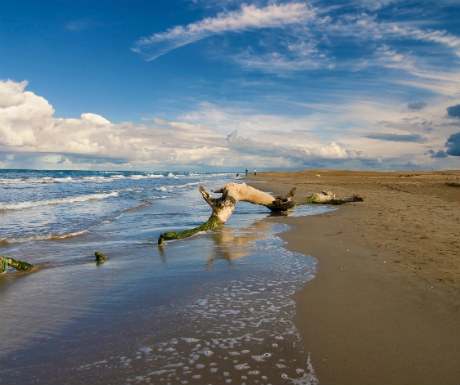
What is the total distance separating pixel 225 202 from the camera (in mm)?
11883

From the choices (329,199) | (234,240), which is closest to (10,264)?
(234,240)

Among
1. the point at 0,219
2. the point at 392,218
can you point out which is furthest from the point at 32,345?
the point at 0,219

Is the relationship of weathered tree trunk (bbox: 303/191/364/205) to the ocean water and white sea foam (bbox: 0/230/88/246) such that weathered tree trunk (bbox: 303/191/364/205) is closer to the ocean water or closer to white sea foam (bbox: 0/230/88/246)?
the ocean water

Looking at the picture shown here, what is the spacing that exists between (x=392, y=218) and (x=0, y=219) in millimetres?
15981

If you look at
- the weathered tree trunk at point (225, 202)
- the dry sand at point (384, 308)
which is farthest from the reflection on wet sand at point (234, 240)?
the dry sand at point (384, 308)

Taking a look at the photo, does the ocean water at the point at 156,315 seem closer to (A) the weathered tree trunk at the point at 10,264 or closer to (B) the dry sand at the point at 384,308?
(A) the weathered tree trunk at the point at 10,264

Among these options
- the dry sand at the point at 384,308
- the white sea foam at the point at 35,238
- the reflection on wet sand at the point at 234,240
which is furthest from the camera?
the white sea foam at the point at 35,238

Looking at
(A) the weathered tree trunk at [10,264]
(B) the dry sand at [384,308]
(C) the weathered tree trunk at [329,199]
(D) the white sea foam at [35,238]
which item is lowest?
(D) the white sea foam at [35,238]

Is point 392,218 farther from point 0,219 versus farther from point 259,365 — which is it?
point 0,219

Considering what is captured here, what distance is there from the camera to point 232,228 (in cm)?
1137

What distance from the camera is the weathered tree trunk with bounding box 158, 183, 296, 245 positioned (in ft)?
33.1

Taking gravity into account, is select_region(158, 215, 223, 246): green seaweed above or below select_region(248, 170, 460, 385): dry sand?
below

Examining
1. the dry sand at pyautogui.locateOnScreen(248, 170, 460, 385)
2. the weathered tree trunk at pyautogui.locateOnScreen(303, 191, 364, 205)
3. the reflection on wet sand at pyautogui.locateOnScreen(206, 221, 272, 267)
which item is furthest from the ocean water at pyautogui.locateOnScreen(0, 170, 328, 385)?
the weathered tree trunk at pyautogui.locateOnScreen(303, 191, 364, 205)

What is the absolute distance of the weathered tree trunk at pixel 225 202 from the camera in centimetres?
1008
